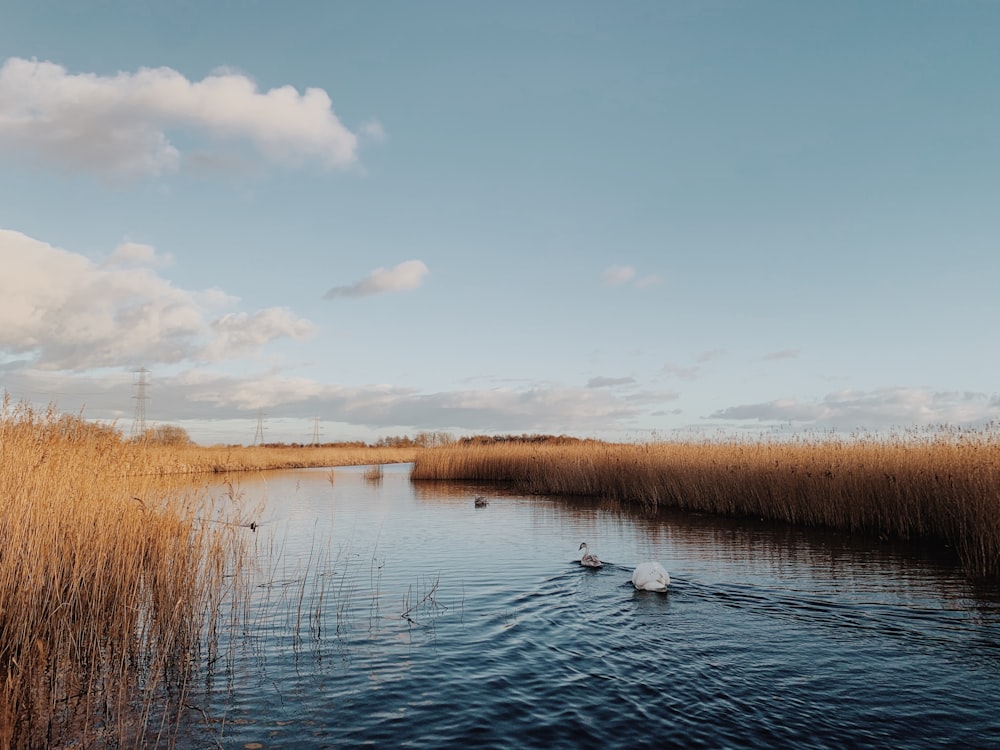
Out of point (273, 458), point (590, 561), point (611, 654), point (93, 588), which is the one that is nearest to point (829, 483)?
point (590, 561)

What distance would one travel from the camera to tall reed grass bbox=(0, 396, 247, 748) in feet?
15.9

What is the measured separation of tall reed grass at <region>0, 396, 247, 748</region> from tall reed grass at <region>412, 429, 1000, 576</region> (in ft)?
38.0

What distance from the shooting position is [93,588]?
598cm

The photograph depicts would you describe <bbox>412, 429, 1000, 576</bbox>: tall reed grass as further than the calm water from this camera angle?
Yes

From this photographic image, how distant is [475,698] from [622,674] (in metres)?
1.48

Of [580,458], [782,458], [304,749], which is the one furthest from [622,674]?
[580,458]

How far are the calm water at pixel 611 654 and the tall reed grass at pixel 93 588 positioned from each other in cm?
57

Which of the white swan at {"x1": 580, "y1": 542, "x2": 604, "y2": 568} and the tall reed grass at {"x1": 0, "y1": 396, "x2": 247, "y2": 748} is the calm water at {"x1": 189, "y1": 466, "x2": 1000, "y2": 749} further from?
the tall reed grass at {"x1": 0, "y1": 396, "x2": 247, "y2": 748}

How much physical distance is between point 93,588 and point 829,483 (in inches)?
613

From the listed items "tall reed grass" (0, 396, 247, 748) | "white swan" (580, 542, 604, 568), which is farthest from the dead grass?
"white swan" (580, 542, 604, 568)

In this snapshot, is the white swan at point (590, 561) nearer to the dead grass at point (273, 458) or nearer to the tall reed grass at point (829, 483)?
the tall reed grass at point (829, 483)

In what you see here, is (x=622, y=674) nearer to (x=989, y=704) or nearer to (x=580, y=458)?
(x=989, y=704)

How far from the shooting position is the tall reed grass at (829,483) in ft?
38.3

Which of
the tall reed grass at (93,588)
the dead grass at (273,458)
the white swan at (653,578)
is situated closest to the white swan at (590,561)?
the white swan at (653,578)
